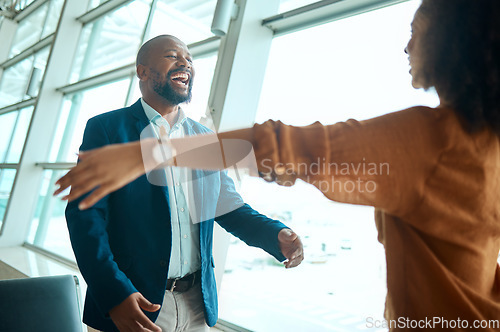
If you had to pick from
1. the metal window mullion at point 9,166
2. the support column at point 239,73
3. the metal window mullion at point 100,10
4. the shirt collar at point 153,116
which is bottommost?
the metal window mullion at point 9,166

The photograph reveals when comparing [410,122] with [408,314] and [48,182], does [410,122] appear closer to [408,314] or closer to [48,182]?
[408,314]

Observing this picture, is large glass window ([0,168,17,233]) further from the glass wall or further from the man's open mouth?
the man's open mouth

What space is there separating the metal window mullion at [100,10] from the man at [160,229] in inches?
152

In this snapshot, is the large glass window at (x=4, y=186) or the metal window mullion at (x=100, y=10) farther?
the large glass window at (x=4, y=186)

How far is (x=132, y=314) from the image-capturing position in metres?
1.02

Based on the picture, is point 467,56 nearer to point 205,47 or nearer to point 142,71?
point 142,71

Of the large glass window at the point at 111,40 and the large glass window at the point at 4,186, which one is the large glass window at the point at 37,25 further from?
the large glass window at the point at 4,186

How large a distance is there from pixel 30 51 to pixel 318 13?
21.3 feet

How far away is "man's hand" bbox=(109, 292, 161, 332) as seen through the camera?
3.25 feet

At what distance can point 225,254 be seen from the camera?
98.4 inches

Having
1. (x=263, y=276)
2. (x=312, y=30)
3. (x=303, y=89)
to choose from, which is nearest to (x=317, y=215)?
(x=263, y=276)

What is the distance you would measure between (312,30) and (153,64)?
148 cm

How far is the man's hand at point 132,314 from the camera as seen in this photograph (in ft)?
3.25

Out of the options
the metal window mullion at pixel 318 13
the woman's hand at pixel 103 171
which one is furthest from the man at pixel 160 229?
the metal window mullion at pixel 318 13
